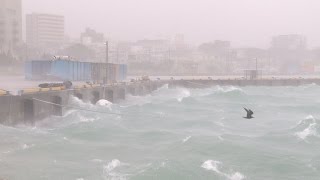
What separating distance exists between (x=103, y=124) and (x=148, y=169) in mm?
12992

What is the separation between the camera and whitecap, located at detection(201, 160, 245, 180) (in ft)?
62.0

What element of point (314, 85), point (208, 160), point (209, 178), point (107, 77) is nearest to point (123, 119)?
point (208, 160)

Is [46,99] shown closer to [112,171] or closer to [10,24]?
[112,171]

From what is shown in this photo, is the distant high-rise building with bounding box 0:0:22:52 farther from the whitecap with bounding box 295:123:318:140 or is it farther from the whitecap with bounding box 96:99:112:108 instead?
the whitecap with bounding box 295:123:318:140

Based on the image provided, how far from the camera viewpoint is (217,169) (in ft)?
65.5

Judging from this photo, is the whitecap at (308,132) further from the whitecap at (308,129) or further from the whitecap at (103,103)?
the whitecap at (103,103)

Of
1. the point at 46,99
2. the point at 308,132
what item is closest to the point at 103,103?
the point at 46,99

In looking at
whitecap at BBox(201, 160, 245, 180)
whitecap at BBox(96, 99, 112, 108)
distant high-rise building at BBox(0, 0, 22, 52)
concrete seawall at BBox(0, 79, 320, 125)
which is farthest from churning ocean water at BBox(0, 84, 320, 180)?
distant high-rise building at BBox(0, 0, 22, 52)

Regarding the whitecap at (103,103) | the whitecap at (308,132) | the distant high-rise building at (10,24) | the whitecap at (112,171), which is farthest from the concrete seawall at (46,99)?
the distant high-rise building at (10,24)

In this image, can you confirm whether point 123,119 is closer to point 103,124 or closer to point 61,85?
point 103,124

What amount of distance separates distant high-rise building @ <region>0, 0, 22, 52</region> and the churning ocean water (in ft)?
291

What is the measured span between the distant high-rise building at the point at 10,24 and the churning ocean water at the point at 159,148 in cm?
8863

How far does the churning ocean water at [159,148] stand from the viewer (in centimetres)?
1925

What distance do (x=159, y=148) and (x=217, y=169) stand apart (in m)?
5.25
